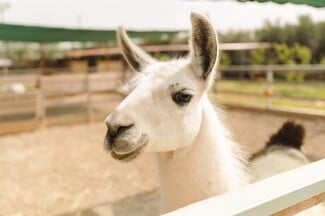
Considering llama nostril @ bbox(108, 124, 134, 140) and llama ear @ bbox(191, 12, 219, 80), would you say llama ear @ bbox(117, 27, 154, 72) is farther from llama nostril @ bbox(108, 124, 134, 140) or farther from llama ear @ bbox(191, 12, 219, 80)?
llama nostril @ bbox(108, 124, 134, 140)

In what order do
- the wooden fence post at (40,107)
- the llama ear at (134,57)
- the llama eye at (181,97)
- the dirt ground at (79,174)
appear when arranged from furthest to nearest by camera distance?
the wooden fence post at (40,107), the dirt ground at (79,174), the llama ear at (134,57), the llama eye at (181,97)

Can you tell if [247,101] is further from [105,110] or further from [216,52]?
[216,52]

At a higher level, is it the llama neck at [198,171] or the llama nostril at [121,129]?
the llama nostril at [121,129]

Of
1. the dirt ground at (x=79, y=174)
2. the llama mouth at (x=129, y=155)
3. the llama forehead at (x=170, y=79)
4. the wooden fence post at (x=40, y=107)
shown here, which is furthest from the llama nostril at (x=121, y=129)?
the wooden fence post at (x=40, y=107)

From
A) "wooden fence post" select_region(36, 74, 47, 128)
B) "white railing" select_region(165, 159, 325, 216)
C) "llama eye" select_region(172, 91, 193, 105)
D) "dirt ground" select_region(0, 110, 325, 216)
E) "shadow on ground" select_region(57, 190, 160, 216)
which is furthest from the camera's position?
"wooden fence post" select_region(36, 74, 47, 128)

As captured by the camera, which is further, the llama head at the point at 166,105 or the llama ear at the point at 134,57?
the llama ear at the point at 134,57

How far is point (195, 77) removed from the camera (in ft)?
4.94

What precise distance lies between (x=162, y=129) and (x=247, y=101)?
875cm

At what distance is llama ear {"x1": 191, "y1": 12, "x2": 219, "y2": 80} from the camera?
1286 mm

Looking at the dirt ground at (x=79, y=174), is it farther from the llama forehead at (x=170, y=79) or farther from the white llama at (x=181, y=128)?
the llama forehead at (x=170, y=79)

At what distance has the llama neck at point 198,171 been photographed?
60.1 inches

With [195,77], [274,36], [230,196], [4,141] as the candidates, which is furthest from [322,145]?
[274,36]

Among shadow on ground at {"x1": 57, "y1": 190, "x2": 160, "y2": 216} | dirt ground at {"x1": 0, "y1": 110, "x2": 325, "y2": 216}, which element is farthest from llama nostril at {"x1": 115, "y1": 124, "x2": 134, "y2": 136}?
shadow on ground at {"x1": 57, "y1": 190, "x2": 160, "y2": 216}

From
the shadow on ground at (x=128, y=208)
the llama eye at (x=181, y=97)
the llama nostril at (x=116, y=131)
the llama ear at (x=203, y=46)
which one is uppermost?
the llama ear at (x=203, y=46)
